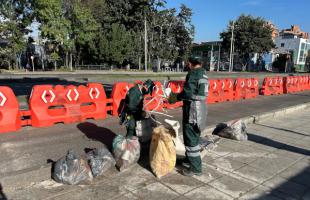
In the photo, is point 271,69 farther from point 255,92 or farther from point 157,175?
point 157,175

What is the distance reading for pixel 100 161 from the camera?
4570 millimetres

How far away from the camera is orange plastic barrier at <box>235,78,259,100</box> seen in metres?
13.9

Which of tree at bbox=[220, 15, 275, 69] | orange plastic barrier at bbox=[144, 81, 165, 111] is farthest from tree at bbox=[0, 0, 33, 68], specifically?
tree at bbox=[220, 15, 275, 69]

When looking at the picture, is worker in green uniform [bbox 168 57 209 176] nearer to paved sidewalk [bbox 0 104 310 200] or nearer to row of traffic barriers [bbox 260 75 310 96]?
paved sidewalk [bbox 0 104 310 200]

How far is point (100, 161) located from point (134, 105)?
1180mm

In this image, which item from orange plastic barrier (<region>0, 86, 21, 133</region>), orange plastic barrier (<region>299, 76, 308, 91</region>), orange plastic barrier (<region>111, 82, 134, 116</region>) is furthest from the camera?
orange plastic barrier (<region>299, 76, 308, 91</region>)

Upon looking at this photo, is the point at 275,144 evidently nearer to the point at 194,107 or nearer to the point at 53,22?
the point at 194,107

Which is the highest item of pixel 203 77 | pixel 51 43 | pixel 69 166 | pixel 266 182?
pixel 51 43

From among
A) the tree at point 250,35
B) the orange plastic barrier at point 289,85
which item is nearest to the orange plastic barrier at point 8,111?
the orange plastic barrier at point 289,85

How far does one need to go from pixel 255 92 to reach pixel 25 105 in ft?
36.1

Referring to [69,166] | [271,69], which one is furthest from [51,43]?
[271,69]

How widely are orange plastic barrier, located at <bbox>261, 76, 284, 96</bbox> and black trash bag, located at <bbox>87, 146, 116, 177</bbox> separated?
13592 mm

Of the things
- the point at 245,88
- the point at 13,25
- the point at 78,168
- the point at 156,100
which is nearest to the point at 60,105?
the point at 156,100

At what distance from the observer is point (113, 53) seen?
45125 millimetres
